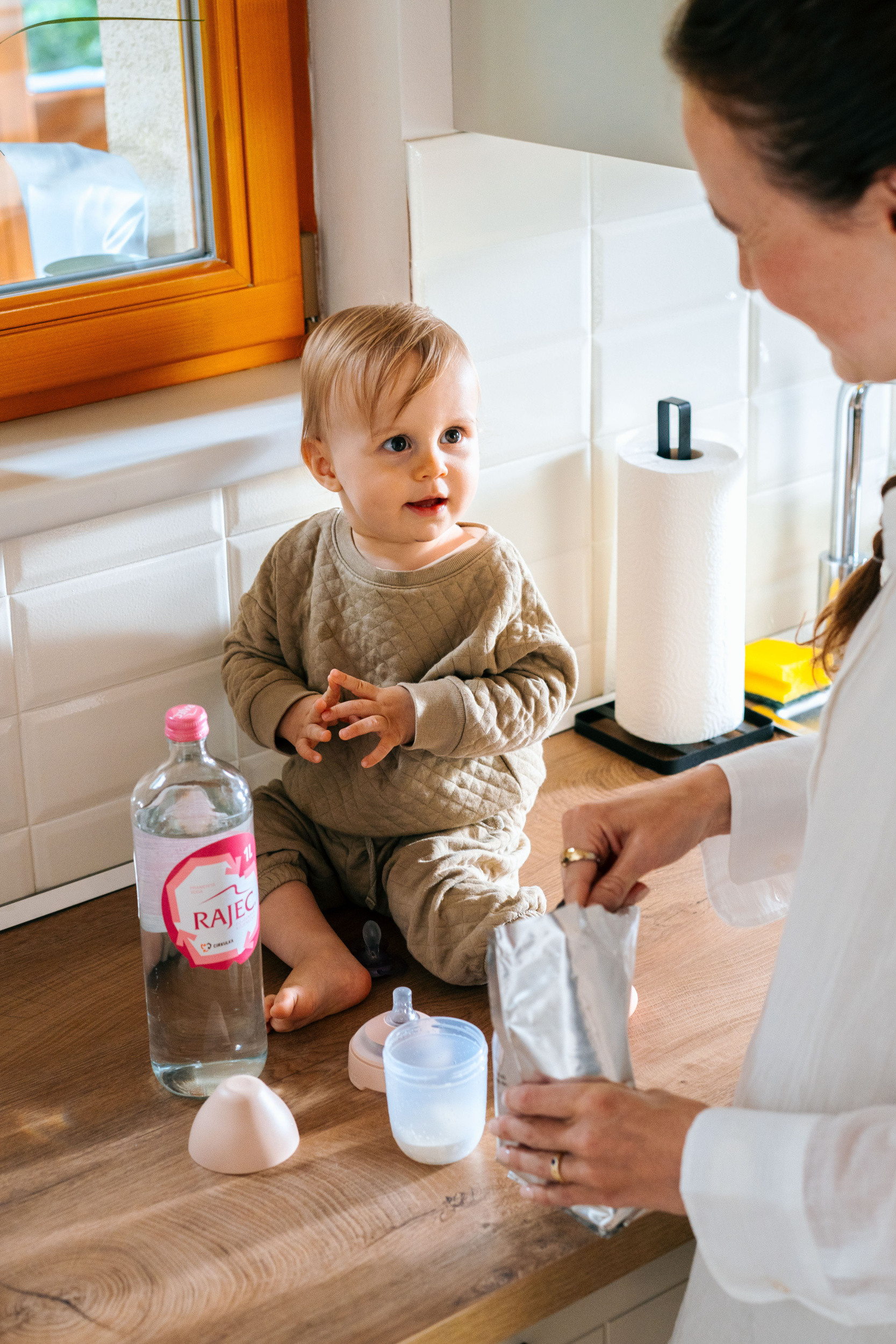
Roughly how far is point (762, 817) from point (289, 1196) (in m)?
0.37

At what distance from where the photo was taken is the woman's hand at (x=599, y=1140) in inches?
26.9

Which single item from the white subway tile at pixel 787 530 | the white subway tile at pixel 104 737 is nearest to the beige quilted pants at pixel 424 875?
the white subway tile at pixel 104 737

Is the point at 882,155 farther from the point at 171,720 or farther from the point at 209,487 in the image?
the point at 209,487

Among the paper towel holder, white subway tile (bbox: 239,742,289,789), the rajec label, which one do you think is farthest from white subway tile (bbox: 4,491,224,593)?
the paper towel holder

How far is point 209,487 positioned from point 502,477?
31cm

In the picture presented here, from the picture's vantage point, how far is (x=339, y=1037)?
3.41 feet

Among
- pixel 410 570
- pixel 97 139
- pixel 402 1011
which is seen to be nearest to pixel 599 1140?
pixel 402 1011

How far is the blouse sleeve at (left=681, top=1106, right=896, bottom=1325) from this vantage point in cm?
61

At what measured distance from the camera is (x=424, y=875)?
44.1 inches

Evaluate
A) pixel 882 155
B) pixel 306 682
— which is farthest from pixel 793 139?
pixel 306 682

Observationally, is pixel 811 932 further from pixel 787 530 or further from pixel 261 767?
pixel 787 530

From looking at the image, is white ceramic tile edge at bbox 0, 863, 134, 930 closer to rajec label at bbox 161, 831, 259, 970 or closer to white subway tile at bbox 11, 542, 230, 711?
white subway tile at bbox 11, 542, 230, 711

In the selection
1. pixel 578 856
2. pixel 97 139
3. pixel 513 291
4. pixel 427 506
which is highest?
pixel 97 139

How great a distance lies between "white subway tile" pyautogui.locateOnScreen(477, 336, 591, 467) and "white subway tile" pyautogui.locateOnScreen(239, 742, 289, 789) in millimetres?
335
